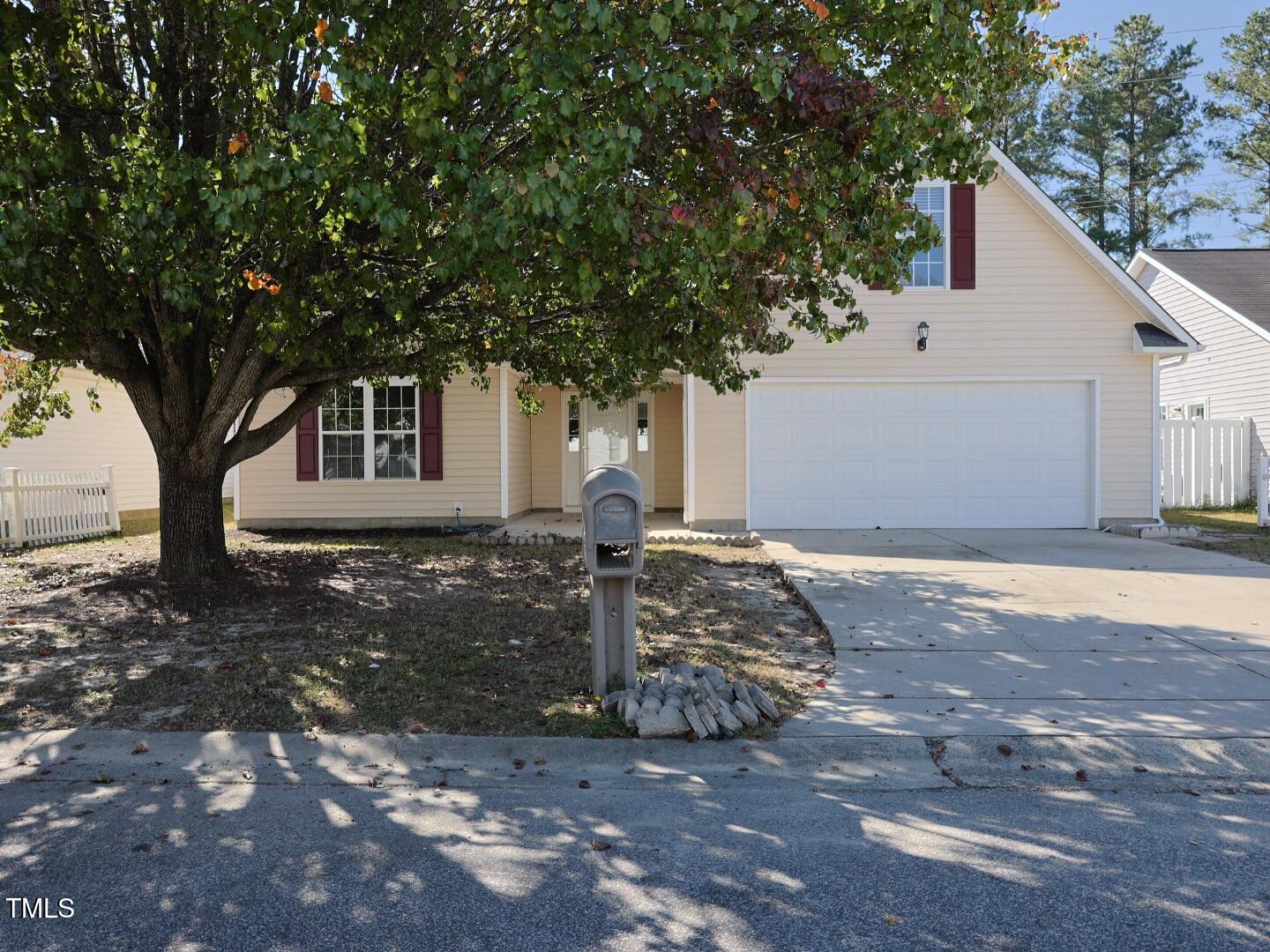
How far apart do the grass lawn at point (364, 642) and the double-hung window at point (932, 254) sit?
5.60 meters

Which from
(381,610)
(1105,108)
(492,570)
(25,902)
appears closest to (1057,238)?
(492,570)

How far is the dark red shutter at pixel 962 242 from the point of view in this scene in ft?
46.2

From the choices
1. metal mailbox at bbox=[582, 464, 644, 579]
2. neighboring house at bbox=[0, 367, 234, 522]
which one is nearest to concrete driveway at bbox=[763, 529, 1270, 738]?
metal mailbox at bbox=[582, 464, 644, 579]

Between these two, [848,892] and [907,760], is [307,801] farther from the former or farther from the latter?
[907,760]

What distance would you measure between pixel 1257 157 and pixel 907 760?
3610 cm

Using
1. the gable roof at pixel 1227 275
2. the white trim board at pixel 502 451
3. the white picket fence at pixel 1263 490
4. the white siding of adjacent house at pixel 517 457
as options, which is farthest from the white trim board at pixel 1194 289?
the white trim board at pixel 502 451

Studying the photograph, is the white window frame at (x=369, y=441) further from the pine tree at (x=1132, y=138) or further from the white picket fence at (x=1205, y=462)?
the pine tree at (x=1132, y=138)

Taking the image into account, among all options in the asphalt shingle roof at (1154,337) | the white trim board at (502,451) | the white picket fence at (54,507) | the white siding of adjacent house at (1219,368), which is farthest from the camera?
the white siding of adjacent house at (1219,368)

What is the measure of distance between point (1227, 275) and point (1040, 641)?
18.9 m

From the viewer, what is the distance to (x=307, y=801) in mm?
4301

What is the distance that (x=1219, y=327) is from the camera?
798 inches

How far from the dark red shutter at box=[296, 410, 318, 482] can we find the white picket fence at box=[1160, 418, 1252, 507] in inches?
611

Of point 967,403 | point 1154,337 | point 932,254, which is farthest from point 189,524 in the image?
point 1154,337

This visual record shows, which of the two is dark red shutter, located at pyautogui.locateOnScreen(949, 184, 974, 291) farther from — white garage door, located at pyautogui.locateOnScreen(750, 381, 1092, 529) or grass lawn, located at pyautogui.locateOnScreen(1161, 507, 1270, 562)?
grass lawn, located at pyautogui.locateOnScreen(1161, 507, 1270, 562)
